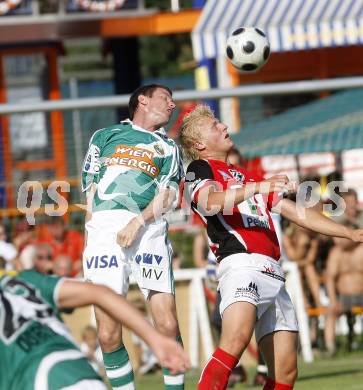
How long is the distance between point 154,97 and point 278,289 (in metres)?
1.62

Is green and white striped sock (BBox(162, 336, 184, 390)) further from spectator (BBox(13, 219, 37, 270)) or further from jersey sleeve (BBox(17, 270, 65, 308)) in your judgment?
spectator (BBox(13, 219, 37, 270))

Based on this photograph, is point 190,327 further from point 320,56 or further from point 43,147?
point 320,56

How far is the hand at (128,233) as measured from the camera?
677cm

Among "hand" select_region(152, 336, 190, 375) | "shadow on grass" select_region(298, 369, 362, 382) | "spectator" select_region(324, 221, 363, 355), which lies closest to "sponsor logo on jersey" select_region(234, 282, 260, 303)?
"hand" select_region(152, 336, 190, 375)

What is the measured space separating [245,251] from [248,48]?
302cm

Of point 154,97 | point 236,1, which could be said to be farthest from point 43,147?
point 154,97

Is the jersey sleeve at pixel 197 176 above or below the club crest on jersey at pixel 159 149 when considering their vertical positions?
below

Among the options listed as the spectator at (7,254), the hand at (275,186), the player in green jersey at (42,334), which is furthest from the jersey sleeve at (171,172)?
the spectator at (7,254)

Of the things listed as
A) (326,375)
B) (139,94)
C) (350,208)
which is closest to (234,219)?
(139,94)

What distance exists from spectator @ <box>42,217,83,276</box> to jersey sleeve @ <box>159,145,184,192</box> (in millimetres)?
5191

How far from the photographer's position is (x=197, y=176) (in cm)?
661

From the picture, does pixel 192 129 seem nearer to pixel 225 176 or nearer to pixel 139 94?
pixel 225 176

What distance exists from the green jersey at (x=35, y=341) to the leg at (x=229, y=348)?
83.5 inches

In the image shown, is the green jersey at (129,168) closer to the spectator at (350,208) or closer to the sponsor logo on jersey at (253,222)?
the sponsor logo on jersey at (253,222)
